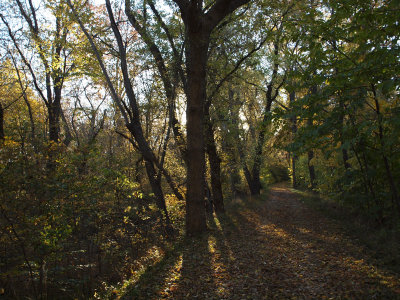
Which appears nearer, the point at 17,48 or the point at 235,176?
the point at 17,48

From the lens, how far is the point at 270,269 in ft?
20.4

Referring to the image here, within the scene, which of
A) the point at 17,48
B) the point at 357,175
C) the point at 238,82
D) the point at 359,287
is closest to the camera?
the point at 359,287

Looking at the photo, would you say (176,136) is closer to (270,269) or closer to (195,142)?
(195,142)

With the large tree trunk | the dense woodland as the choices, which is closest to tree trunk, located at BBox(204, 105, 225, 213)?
the dense woodland

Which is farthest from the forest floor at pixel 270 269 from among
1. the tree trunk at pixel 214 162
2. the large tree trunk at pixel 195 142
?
the tree trunk at pixel 214 162

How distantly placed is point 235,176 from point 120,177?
15828 mm

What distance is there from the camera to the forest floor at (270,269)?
16.8 feet

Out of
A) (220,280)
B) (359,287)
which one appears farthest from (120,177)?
(359,287)

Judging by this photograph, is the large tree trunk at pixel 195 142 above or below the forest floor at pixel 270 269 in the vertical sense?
above

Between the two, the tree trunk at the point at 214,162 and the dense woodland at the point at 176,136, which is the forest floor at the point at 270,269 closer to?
the dense woodland at the point at 176,136

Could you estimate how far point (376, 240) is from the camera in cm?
752

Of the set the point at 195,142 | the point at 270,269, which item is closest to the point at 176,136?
the point at 195,142

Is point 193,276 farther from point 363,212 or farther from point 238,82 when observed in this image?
point 238,82

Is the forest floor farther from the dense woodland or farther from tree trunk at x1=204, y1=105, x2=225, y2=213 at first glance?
tree trunk at x1=204, y1=105, x2=225, y2=213
